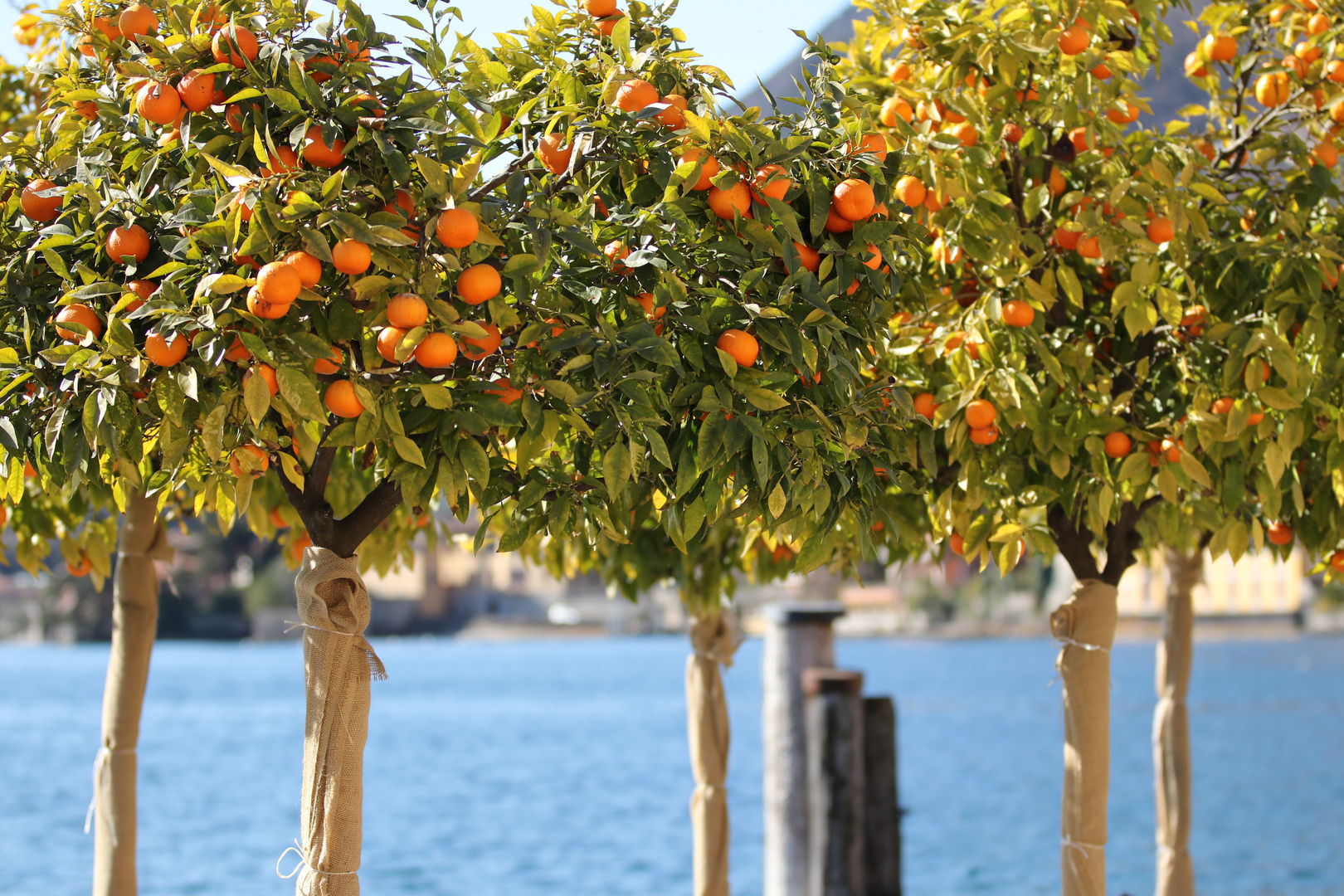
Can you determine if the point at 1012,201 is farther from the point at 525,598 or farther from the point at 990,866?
the point at 525,598

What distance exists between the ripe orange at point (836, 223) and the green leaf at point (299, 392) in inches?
48.4

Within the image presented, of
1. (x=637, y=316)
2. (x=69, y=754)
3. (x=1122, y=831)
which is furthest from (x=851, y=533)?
(x=69, y=754)

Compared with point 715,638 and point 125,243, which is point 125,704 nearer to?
point 125,243

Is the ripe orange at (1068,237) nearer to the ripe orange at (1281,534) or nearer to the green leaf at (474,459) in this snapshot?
the ripe orange at (1281,534)

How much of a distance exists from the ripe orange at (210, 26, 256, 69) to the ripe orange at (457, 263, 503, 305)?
668 millimetres

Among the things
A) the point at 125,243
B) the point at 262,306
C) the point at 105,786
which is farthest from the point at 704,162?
the point at 105,786

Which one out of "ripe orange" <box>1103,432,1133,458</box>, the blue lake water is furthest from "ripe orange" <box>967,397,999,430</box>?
the blue lake water

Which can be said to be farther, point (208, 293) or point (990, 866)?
point (990, 866)

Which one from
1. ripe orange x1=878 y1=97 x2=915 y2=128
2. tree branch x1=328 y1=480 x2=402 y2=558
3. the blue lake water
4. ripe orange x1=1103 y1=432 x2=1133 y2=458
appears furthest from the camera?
the blue lake water

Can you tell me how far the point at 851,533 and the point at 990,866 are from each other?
11.2m

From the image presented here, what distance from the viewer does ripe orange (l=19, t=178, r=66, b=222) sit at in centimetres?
287

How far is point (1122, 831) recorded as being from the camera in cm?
1567

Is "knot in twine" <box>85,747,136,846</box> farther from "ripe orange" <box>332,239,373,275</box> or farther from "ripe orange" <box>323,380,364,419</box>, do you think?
"ripe orange" <box>332,239,373,275</box>

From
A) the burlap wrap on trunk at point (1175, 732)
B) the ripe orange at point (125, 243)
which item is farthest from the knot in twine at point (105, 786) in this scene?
the burlap wrap on trunk at point (1175, 732)
